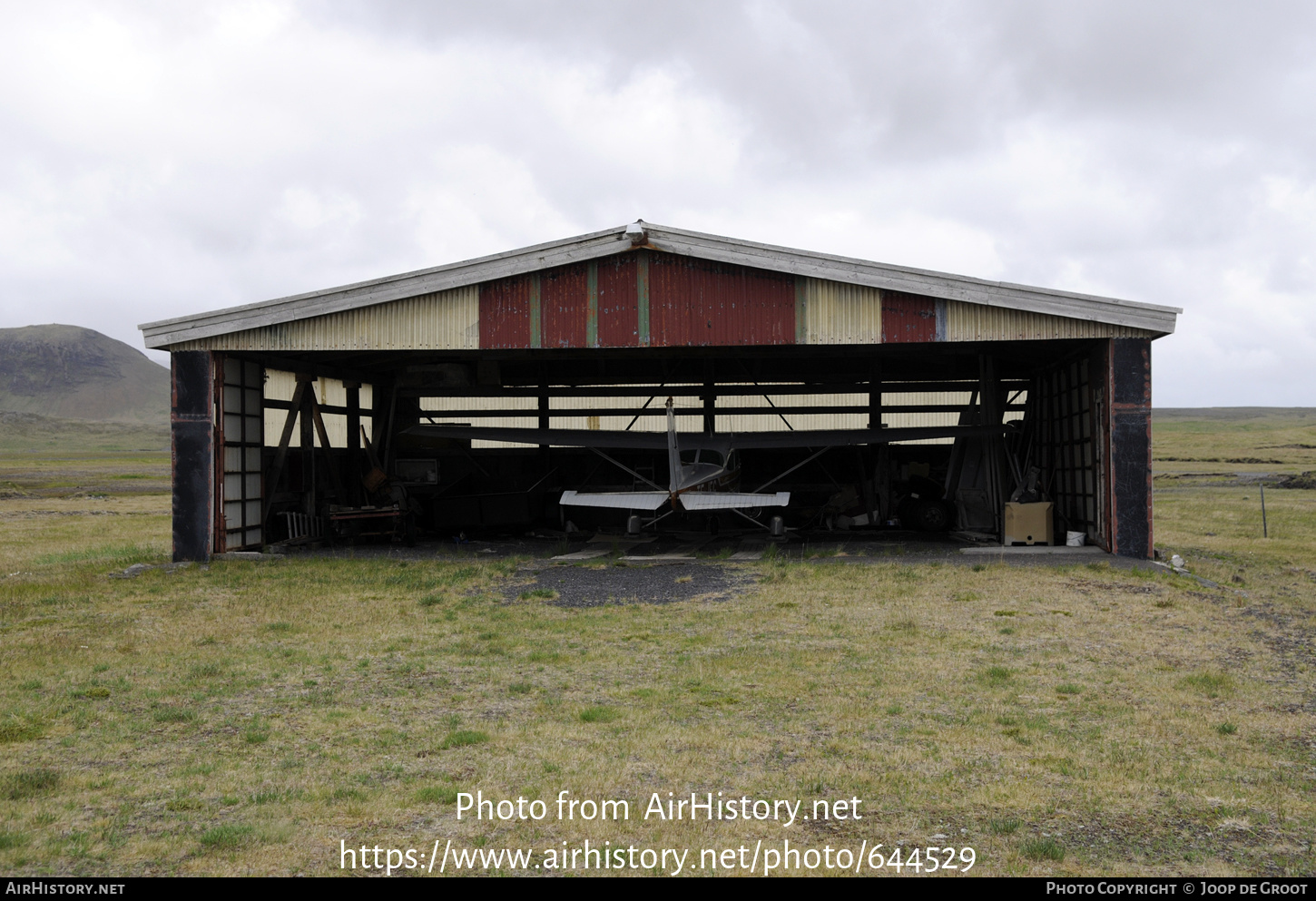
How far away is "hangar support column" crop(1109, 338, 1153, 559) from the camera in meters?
16.1

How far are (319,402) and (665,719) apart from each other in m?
16.8

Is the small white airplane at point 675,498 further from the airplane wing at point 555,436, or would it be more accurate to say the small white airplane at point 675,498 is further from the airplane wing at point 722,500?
the airplane wing at point 555,436

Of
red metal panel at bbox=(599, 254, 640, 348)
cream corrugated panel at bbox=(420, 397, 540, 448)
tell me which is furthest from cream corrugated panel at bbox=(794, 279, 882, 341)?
cream corrugated panel at bbox=(420, 397, 540, 448)

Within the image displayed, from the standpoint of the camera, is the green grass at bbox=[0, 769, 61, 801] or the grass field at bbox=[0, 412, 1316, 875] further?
the green grass at bbox=[0, 769, 61, 801]

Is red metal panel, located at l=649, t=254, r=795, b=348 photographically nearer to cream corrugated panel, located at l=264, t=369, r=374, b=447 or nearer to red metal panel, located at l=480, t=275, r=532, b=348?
red metal panel, located at l=480, t=275, r=532, b=348

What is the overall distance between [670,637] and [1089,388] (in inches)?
451

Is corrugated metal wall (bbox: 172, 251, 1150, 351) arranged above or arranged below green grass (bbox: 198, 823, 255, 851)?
above

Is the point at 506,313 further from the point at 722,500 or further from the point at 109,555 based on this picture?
the point at 109,555

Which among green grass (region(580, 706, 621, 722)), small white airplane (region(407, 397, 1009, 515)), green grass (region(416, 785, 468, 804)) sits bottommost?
green grass (region(416, 785, 468, 804))

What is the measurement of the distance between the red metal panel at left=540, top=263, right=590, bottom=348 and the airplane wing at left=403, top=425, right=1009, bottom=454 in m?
2.38

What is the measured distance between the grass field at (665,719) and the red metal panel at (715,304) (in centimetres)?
491

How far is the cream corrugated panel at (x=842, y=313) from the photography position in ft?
53.9

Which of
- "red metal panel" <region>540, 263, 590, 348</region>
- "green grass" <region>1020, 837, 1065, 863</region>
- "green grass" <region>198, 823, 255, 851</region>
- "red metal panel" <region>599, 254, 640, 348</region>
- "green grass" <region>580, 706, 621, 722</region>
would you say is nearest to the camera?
"green grass" <region>1020, 837, 1065, 863</region>

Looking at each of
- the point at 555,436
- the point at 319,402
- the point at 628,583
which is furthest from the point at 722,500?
the point at 319,402
